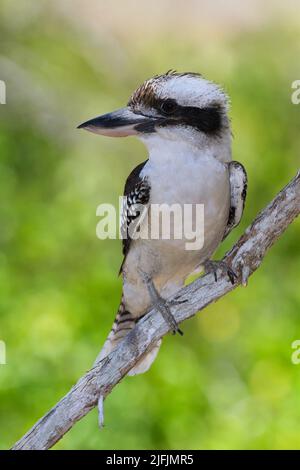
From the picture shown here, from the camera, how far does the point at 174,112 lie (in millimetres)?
2973

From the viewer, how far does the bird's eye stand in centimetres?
295

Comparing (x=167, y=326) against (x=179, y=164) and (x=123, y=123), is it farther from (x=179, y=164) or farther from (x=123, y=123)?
(x=123, y=123)

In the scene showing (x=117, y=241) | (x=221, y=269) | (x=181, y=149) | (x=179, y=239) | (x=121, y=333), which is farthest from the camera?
(x=117, y=241)

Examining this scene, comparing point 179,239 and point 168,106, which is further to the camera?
point 179,239

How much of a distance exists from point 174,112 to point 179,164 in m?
0.19

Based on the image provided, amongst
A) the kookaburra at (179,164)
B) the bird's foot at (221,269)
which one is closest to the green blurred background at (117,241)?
the kookaburra at (179,164)

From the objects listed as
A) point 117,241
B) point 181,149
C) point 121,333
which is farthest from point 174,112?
point 117,241

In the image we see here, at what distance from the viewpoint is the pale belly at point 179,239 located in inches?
120

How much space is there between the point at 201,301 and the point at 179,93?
2.26 ft

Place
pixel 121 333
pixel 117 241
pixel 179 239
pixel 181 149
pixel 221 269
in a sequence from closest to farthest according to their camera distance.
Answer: pixel 221 269 → pixel 181 149 → pixel 179 239 → pixel 121 333 → pixel 117 241

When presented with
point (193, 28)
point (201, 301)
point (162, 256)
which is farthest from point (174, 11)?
point (201, 301)

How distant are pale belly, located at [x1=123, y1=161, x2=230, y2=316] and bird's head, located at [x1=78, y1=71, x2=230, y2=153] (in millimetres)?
137

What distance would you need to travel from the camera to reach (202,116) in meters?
2.99

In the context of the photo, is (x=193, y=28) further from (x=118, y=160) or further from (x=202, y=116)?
(x=202, y=116)
